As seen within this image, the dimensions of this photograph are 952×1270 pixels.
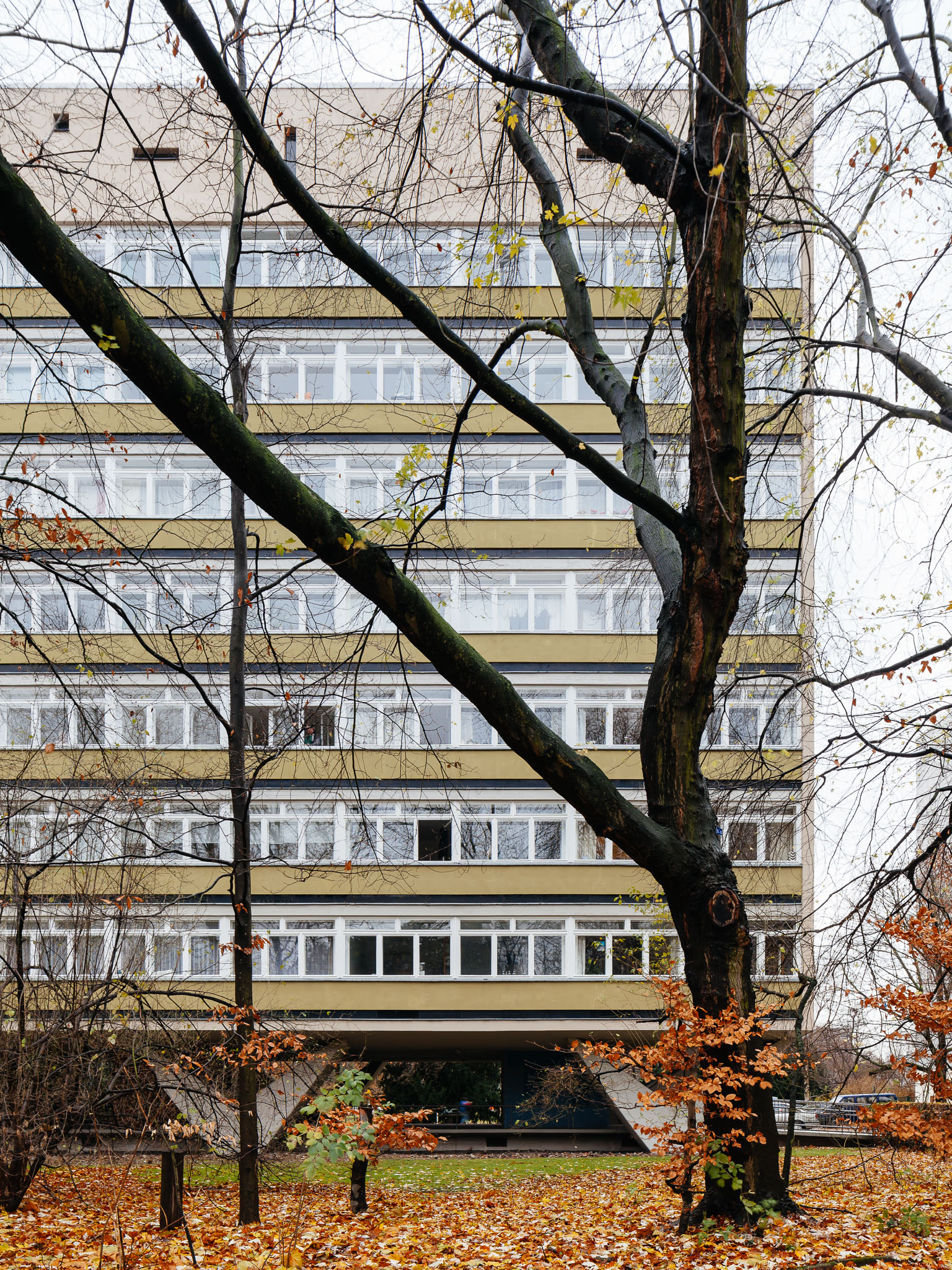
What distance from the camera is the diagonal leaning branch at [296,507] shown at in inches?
159

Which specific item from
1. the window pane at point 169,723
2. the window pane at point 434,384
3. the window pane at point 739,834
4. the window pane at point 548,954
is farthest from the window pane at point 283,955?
the window pane at point 739,834

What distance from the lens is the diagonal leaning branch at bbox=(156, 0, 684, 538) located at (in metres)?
3.89

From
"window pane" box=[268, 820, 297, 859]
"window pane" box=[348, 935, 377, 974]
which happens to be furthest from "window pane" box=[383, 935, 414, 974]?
"window pane" box=[268, 820, 297, 859]

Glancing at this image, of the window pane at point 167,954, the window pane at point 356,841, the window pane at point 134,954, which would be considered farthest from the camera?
the window pane at point 356,841

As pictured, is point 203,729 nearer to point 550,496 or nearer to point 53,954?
point 550,496

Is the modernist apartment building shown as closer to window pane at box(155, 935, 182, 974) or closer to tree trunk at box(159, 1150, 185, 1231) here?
window pane at box(155, 935, 182, 974)

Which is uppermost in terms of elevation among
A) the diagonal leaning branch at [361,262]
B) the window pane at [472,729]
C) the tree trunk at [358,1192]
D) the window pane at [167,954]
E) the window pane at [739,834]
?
the diagonal leaning branch at [361,262]

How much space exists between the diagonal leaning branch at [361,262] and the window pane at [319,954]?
18.0 m

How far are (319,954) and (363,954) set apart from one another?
0.93m

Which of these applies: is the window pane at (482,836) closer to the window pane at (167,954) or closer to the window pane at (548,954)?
the window pane at (548,954)


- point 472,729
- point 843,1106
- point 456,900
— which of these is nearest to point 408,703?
point 472,729

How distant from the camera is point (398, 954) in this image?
21484 millimetres

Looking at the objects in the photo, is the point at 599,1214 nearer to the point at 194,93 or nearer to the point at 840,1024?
the point at 840,1024

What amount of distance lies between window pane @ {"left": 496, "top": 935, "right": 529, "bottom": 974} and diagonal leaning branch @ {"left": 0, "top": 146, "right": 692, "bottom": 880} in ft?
54.2
